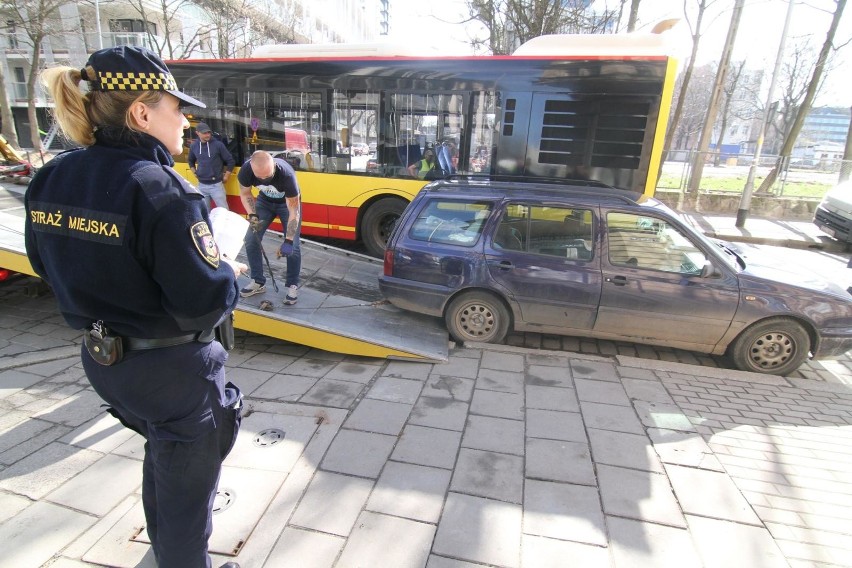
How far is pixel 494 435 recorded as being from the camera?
3205mm

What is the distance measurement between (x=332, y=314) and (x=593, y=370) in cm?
264

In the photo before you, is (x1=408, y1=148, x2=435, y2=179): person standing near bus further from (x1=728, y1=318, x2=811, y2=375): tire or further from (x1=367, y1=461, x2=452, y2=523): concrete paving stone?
(x1=367, y1=461, x2=452, y2=523): concrete paving stone

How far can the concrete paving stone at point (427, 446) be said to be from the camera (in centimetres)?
290

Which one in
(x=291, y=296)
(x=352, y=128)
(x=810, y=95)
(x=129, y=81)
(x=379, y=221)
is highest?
(x=810, y=95)

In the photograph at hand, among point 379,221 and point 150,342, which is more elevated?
point 150,342

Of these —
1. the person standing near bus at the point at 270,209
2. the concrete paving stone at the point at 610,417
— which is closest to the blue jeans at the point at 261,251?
the person standing near bus at the point at 270,209

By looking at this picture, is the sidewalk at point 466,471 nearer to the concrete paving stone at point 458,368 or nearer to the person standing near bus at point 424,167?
the concrete paving stone at point 458,368

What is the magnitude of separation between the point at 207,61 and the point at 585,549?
872cm

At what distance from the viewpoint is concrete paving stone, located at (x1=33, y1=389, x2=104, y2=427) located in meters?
3.19

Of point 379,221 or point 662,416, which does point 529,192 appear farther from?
point 379,221

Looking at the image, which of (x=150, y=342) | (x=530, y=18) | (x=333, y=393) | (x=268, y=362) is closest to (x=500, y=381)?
(x=333, y=393)

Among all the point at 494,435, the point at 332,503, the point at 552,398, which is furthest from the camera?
the point at 552,398

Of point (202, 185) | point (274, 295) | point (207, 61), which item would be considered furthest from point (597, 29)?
point (274, 295)

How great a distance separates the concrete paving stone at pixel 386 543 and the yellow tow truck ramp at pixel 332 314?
209cm
